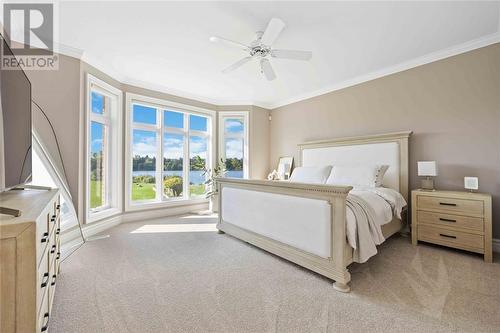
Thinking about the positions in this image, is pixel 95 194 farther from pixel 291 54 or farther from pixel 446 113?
pixel 446 113

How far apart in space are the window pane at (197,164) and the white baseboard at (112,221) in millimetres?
390

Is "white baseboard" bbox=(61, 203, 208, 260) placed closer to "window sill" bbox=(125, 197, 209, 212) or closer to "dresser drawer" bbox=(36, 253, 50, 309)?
"window sill" bbox=(125, 197, 209, 212)

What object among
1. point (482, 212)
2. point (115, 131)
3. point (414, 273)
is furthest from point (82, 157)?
point (482, 212)

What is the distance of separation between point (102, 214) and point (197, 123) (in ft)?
8.75

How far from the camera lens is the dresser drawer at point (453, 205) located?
2395 mm

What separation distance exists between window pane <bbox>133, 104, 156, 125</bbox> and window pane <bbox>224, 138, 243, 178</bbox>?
1.73 metres

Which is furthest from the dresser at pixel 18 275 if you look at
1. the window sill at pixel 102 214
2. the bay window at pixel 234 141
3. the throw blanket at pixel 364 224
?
the bay window at pixel 234 141

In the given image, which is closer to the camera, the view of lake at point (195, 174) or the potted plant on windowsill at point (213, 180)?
the view of lake at point (195, 174)

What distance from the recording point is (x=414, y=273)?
2068mm

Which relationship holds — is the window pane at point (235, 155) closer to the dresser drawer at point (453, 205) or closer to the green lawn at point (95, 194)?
the green lawn at point (95, 194)

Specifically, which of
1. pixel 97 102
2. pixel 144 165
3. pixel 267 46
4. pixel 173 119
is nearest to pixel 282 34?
pixel 267 46

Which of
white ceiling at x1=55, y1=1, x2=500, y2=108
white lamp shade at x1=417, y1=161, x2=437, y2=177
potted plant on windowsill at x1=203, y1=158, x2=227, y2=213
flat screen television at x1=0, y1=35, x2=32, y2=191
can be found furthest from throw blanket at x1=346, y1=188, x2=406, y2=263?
potted plant on windowsill at x1=203, y1=158, x2=227, y2=213

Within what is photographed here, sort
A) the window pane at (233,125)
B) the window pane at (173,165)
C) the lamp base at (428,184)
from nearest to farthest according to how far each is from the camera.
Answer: the lamp base at (428,184) < the window pane at (173,165) < the window pane at (233,125)

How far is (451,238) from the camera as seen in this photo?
2.55 meters
